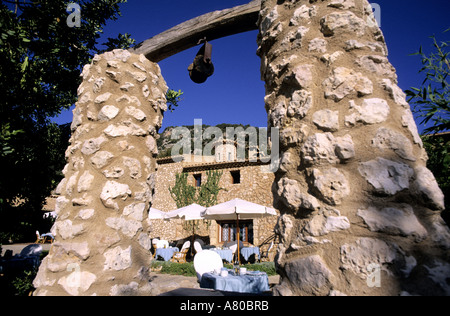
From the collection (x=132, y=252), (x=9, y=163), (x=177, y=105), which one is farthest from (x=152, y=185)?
(x=177, y=105)

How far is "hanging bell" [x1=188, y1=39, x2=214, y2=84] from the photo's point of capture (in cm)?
267

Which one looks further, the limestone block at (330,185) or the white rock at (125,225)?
the white rock at (125,225)

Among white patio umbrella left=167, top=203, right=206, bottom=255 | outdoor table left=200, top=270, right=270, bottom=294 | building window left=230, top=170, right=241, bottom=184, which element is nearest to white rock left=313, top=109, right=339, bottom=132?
outdoor table left=200, top=270, right=270, bottom=294

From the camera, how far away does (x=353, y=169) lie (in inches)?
50.3

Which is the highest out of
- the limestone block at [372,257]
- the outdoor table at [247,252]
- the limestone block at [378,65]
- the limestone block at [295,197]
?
the limestone block at [378,65]

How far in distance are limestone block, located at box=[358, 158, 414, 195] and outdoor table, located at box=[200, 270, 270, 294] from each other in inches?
129

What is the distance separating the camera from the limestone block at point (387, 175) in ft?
3.81

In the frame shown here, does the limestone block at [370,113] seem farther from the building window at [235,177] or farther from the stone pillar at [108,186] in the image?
the building window at [235,177]

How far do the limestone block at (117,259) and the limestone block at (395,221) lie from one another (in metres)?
1.74

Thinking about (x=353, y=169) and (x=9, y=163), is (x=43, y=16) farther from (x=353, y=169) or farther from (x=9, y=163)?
(x=353, y=169)

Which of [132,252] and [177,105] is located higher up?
[177,105]

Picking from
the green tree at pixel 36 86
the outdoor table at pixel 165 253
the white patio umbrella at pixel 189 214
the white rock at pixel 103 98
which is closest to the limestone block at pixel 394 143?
the white rock at pixel 103 98

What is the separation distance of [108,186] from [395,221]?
78.4 inches
